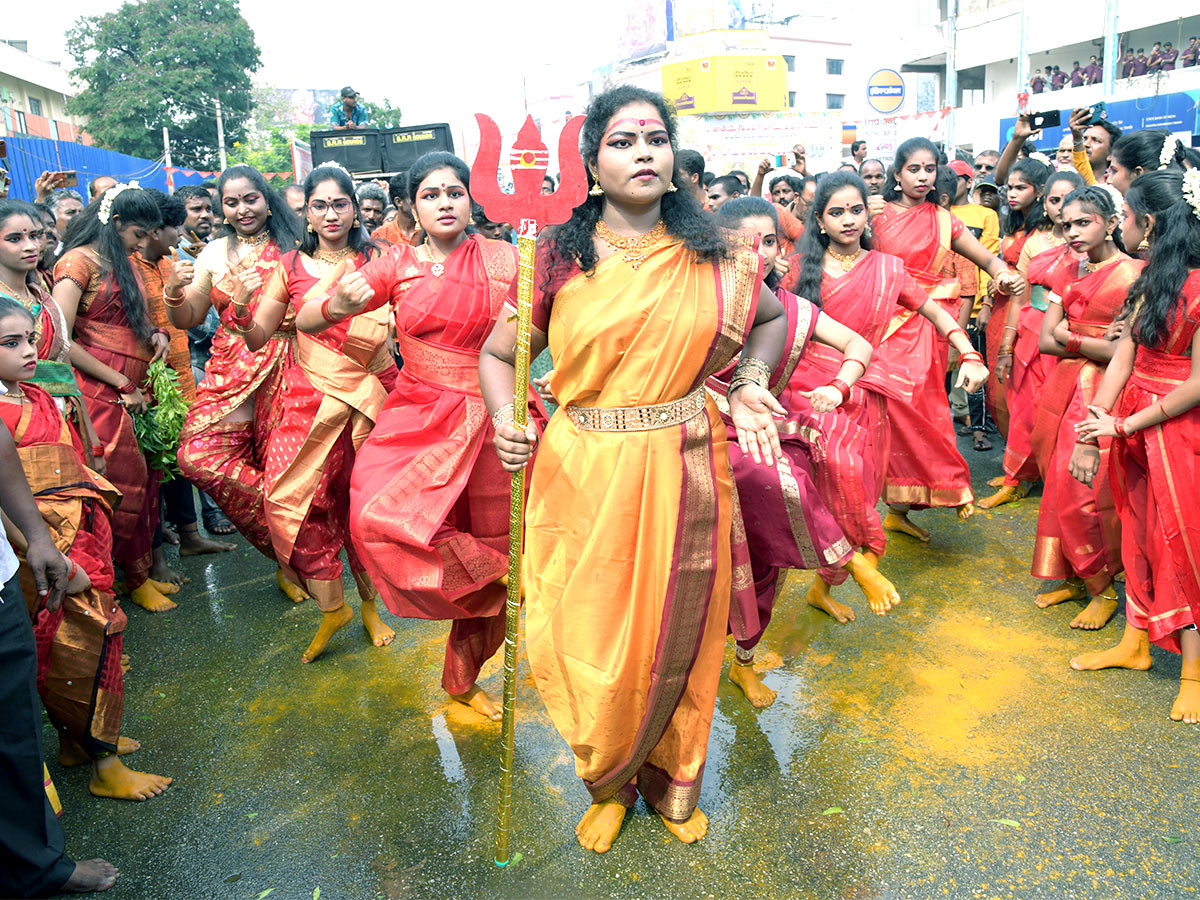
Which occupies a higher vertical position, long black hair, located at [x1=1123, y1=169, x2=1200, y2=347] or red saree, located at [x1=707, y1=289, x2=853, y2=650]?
long black hair, located at [x1=1123, y1=169, x2=1200, y2=347]

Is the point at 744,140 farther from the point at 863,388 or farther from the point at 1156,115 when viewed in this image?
the point at 863,388

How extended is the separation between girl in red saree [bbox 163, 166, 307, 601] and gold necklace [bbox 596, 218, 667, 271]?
231cm

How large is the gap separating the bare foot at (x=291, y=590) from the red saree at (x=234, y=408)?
43cm

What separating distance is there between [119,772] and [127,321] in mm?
2591

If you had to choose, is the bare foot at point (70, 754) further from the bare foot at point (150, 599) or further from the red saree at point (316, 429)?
the bare foot at point (150, 599)

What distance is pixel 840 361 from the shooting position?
4.01m

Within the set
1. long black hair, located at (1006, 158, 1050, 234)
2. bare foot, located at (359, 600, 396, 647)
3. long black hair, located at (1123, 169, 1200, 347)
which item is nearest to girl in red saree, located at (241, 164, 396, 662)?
bare foot, located at (359, 600, 396, 647)

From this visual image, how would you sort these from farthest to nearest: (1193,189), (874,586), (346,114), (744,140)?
(744,140), (346,114), (874,586), (1193,189)

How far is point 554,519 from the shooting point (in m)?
2.59

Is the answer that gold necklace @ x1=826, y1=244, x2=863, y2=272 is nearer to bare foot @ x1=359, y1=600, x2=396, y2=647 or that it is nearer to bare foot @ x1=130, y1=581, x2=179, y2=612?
bare foot @ x1=359, y1=600, x2=396, y2=647

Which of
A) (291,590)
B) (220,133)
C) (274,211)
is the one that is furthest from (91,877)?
(220,133)

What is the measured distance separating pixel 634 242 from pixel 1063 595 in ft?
9.57

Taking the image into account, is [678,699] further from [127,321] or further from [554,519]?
[127,321]

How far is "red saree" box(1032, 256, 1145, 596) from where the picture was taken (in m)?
3.93
